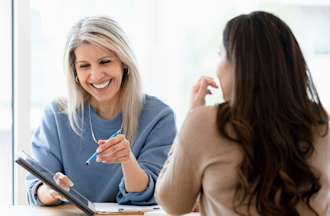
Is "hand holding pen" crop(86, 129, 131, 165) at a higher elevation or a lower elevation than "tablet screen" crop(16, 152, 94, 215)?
higher

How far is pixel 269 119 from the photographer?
1263 mm

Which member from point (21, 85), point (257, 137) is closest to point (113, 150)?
point (257, 137)

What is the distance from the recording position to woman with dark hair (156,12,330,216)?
1260mm

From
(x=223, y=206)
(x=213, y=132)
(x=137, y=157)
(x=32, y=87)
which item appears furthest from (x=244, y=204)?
(x=32, y=87)

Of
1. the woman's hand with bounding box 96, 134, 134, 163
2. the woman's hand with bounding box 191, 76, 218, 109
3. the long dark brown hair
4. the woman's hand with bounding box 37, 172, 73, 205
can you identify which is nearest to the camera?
the long dark brown hair

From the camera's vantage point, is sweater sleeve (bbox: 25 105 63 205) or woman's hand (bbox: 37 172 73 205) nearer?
woman's hand (bbox: 37 172 73 205)

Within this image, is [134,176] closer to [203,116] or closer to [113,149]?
[113,149]

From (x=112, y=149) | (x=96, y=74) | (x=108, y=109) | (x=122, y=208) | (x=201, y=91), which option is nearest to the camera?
(x=201, y=91)

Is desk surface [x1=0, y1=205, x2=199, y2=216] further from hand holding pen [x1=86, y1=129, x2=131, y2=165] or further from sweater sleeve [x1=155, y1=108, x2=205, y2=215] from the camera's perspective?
sweater sleeve [x1=155, y1=108, x2=205, y2=215]

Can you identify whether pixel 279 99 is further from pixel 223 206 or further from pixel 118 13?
pixel 118 13

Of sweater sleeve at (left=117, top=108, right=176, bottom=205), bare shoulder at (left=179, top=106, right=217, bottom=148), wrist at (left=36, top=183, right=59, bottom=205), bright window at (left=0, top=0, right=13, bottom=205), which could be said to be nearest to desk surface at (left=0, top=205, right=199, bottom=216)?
wrist at (left=36, top=183, right=59, bottom=205)

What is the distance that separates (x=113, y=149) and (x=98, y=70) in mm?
373

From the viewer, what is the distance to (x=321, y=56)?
290 cm

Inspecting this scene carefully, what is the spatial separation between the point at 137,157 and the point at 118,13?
0.97 metres
